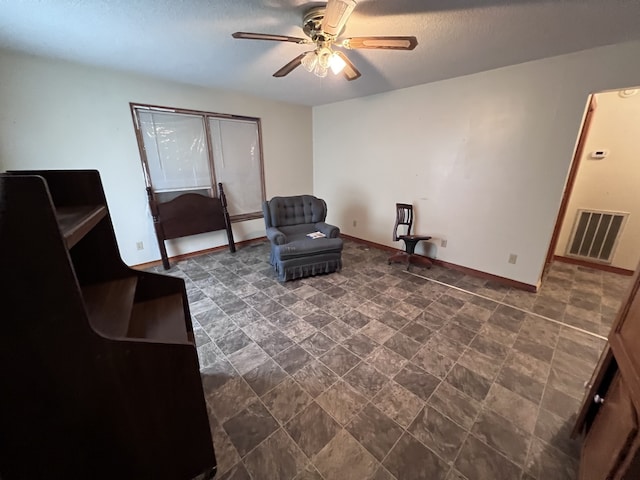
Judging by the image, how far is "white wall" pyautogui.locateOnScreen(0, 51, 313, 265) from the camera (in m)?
2.47

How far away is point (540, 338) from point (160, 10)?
12.2 ft

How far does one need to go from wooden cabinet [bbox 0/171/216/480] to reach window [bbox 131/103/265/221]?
8.35 ft

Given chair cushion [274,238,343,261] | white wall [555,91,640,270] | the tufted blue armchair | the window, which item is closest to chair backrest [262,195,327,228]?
the tufted blue armchair

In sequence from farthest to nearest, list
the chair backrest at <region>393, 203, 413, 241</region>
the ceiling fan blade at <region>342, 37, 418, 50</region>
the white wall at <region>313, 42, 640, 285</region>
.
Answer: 1. the chair backrest at <region>393, 203, 413, 241</region>
2. the white wall at <region>313, 42, 640, 285</region>
3. the ceiling fan blade at <region>342, 37, 418, 50</region>

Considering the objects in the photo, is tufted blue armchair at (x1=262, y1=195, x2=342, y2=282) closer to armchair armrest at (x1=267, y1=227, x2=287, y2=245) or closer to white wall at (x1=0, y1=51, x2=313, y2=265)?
armchair armrest at (x1=267, y1=227, x2=287, y2=245)

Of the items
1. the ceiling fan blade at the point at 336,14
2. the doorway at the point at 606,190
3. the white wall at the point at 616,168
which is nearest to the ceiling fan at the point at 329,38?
the ceiling fan blade at the point at 336,14

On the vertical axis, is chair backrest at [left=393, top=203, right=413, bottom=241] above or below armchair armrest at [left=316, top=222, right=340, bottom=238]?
above

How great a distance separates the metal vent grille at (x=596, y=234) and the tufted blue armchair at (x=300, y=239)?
10.7 ft

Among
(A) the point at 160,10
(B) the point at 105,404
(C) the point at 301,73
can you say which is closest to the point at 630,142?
(C) the point at 301,73

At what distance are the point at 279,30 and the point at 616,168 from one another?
4106mm

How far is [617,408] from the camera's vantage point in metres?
0.95

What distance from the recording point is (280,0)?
5.17 ft

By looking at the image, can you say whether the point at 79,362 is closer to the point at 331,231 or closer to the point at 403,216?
the point at 331,231

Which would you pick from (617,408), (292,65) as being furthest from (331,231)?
(617,408)
